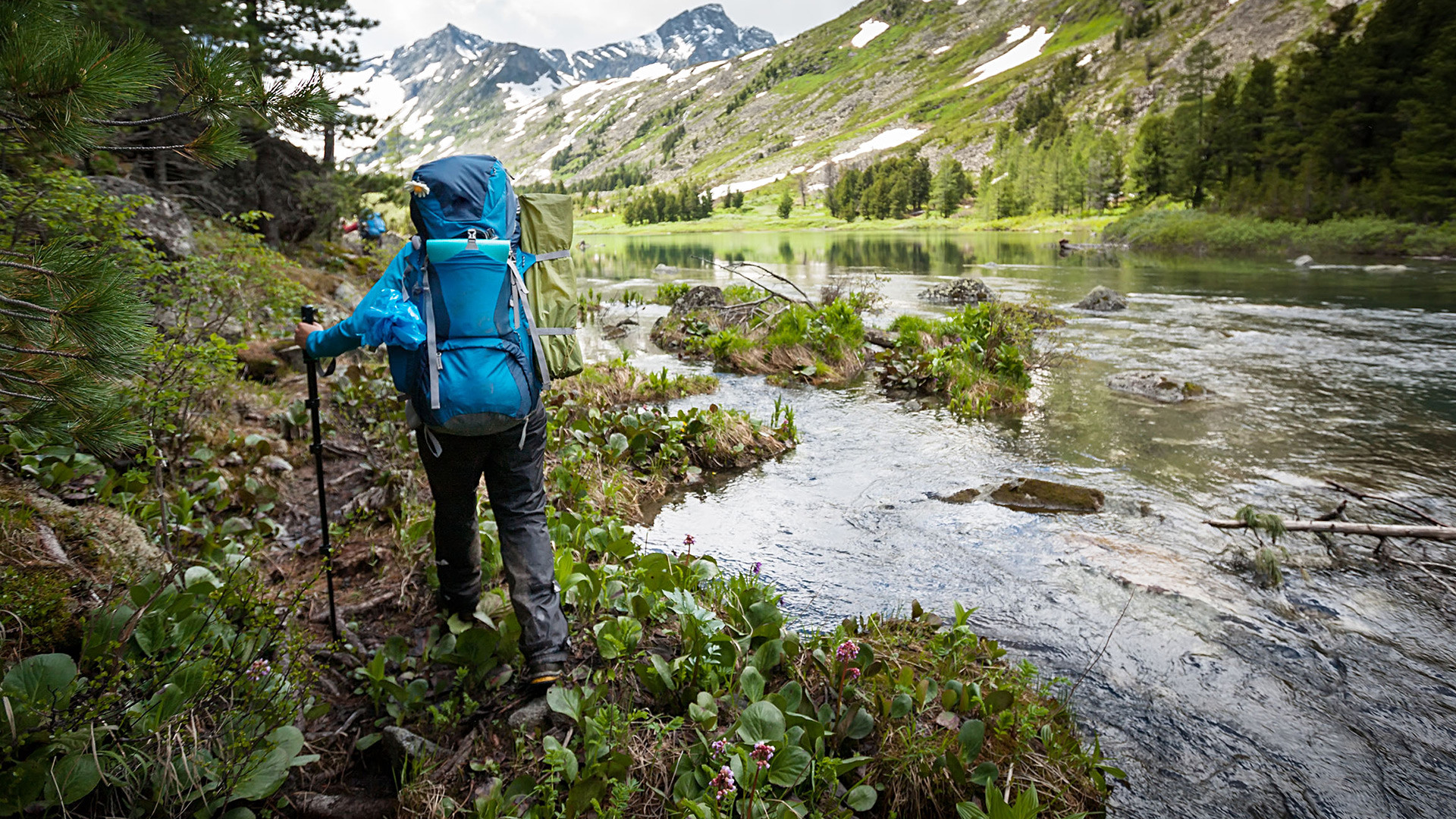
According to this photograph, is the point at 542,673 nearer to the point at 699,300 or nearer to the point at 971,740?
the point at 971,740

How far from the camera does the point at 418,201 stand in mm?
3375

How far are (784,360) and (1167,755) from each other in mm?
10391

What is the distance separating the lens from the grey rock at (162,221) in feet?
28.7

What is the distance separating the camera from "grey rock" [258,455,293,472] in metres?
6.36

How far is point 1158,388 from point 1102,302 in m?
10.1

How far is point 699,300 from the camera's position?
18.6m

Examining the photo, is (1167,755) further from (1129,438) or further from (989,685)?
(1129,438)

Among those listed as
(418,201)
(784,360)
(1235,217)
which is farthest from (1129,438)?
(1235,217)

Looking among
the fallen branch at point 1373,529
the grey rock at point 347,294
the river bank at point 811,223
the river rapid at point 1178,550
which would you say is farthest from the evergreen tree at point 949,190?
the fallen branch at point 1373,529

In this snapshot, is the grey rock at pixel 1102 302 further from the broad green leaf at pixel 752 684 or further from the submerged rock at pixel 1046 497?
the broad green leaf at pixel 752 684

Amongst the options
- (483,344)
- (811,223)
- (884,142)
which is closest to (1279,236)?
(483,344)

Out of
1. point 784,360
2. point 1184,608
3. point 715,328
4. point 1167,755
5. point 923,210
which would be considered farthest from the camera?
point 923,210

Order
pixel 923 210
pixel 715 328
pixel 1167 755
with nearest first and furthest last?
pixel 1167 755 → pixel 715 328 → pixel 923 210

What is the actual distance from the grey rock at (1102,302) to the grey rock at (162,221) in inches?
831
